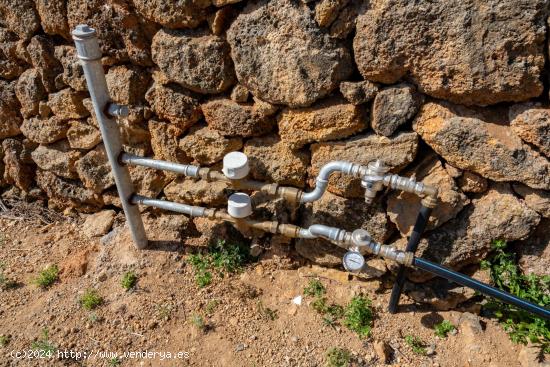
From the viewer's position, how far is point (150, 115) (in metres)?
2.78

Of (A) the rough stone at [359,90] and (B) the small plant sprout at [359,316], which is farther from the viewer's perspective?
(B) the small plant sprout at [359,316]

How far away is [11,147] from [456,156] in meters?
3.08

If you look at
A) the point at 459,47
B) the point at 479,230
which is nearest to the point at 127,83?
the point at 459,47

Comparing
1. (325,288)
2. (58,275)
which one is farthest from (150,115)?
(325,288)

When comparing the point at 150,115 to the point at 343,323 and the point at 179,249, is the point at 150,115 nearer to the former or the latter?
the point at 179,249

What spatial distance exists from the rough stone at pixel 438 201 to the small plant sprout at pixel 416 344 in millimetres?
572

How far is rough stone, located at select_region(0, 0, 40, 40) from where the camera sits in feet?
9.00

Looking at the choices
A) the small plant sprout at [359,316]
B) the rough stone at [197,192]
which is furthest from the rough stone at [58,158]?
the small plant sprout at [359,316]

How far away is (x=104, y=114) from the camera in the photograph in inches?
96.8

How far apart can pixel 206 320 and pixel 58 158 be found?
63.9 inches

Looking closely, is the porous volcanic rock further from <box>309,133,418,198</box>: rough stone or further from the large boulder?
<box>309,133,418,198</box>: rough stone

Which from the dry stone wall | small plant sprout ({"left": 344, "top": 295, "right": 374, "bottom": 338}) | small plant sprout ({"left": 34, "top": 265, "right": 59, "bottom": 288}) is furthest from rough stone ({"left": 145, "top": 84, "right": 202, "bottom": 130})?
small plant sprout ({"left": 344, "top": 295, "right": 374, "bottom": 338})

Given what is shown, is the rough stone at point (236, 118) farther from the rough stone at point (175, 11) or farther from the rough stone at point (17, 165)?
the rough stone at point (17, 165)

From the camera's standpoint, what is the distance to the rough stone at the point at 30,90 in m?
2.98
